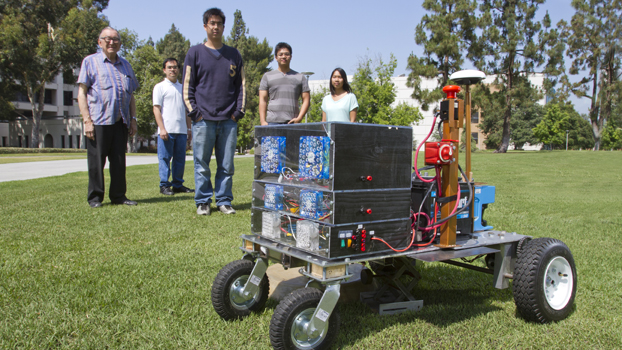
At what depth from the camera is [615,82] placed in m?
41.7

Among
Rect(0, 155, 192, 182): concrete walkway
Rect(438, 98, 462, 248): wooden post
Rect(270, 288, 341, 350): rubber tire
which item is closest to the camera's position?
Rect(270, 288, 341, 350): rubber tire

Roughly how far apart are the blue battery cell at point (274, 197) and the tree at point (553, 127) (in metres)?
76.2

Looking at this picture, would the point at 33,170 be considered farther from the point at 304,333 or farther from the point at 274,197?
the point at 304,333

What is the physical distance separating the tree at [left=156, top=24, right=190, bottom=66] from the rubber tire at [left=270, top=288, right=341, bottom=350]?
63.5 meters

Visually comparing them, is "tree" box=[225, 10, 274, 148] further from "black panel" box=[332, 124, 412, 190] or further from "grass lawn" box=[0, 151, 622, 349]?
"black panel" box=[332, 124, 412, 190]

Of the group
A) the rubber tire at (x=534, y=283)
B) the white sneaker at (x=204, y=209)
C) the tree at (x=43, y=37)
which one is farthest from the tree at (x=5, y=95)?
the rubber tire at (x=534, y=283)

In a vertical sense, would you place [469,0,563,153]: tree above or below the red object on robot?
above

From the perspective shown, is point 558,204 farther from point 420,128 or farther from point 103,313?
point 420,128

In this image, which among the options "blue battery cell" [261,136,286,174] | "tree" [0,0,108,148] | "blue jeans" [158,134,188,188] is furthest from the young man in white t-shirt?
"tree" [0,0,108,148]

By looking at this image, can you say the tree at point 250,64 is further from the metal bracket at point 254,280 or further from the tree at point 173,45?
the metal bracket at point 254,280

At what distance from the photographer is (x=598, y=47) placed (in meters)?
42.7

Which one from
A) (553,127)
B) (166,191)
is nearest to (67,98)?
(166,191)

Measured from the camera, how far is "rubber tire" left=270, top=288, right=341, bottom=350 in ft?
7.13

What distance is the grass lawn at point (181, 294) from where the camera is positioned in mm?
2426
